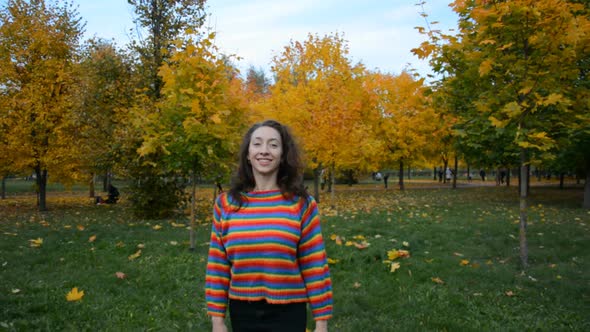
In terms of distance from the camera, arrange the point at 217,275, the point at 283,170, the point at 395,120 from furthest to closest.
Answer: the point at 395,120 < the point at 283,170 < the point at 217,275

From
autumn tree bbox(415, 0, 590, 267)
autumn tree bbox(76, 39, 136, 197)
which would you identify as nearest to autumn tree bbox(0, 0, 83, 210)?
autumn tree bbox(76, 39, 136, 197)

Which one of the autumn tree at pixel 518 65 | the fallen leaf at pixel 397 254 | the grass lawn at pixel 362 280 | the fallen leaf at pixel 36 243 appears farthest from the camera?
the fallen leaf at pixel 36 243

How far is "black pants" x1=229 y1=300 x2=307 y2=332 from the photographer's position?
7.57ft

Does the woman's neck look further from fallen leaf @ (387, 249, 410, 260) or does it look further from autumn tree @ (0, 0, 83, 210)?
autumn tree @ (0, 0, 83, 210)

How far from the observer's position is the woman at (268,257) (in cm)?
229

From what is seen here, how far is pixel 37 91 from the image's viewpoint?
15.8 metres

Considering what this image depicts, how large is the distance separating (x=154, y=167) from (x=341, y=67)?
11.3 m

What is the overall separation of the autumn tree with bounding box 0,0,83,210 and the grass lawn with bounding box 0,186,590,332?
24.1 ft

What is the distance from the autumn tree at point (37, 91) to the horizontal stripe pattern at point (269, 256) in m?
15.6

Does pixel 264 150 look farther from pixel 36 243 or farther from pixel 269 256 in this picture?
pixel 36 243

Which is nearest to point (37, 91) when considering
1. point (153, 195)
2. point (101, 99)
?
point (101, 99)

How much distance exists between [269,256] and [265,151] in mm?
631

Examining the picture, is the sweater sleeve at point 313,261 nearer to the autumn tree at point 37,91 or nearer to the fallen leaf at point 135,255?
the fallen leaf at point 135,255

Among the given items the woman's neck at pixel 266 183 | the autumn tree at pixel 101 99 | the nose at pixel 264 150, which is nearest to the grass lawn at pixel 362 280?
the woman's neck at pixel 266 183
